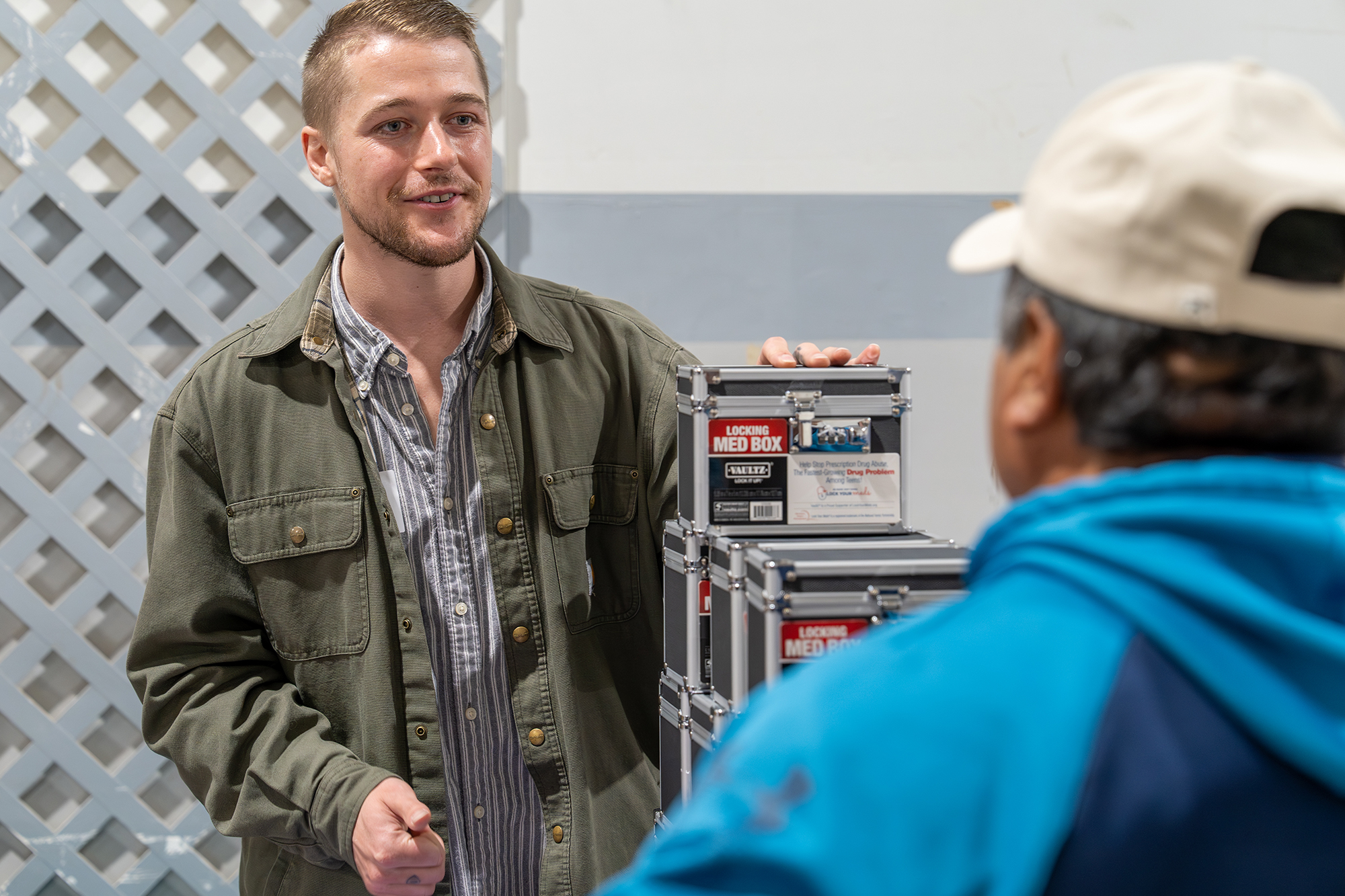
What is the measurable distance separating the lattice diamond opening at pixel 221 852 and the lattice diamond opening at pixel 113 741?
0.70 ft

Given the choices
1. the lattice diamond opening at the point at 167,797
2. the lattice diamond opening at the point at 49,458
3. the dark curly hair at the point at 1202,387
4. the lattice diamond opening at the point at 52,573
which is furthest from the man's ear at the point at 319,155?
the lattice diamond opening at the point at 167,797

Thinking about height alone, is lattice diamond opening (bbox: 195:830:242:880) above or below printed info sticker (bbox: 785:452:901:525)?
below

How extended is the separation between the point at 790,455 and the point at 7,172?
5.23 ft

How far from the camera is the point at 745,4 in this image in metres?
2.02

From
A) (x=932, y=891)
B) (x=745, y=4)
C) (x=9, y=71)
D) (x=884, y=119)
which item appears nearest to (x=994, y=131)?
(x=884, y=119)

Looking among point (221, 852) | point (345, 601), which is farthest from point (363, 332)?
point (221, 852)

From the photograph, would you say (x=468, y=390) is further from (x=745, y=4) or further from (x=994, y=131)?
(x=994, y=131)

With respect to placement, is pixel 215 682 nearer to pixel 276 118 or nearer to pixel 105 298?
pixel 105 298

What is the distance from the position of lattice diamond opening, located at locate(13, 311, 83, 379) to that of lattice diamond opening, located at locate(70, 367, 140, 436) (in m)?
0.06

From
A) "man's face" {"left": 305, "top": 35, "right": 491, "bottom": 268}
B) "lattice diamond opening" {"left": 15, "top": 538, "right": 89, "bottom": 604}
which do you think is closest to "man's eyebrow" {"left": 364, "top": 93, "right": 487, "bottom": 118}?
"man's face" {"left": 305, "top": 35, "right": 491, "bottom": 268}

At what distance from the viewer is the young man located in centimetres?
126

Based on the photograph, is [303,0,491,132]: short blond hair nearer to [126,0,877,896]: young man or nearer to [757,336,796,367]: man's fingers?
[126,0,877,896]: young man

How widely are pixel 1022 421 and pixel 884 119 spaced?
1.72 meters

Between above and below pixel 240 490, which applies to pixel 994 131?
above
